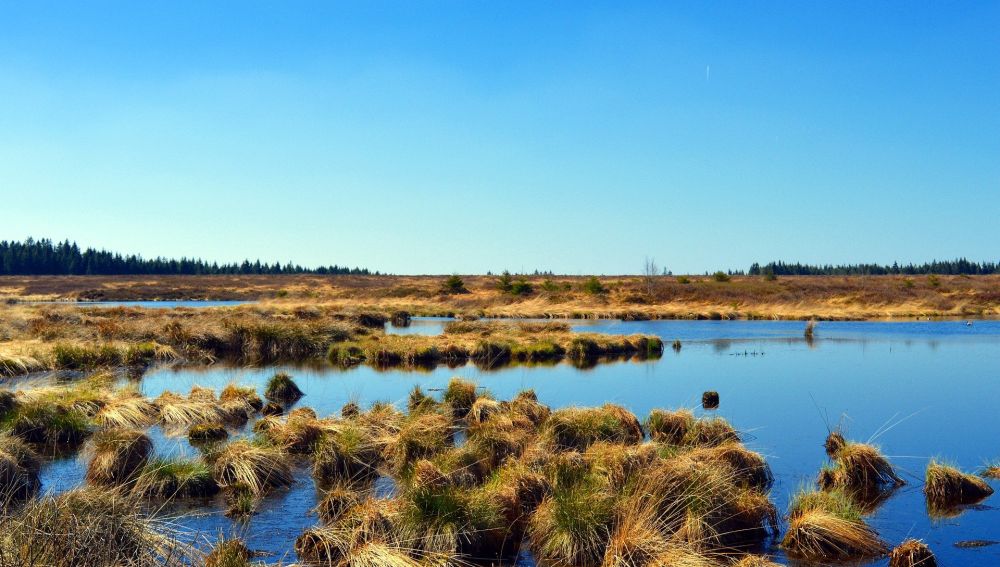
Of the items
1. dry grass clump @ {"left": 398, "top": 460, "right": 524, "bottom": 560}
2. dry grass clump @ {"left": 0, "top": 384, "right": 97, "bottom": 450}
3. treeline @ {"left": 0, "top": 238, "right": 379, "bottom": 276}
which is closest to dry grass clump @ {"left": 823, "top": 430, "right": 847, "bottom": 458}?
dry grass clump @ {"left": 398, "top": 460, "right": 524, "bottom": 560}

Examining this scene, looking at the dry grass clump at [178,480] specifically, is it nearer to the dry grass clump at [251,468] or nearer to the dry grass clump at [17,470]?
the dry grass clump at [251,468]

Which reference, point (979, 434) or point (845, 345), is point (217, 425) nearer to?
point (979, 434)

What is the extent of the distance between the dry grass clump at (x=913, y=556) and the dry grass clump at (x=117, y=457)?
35.5 ft

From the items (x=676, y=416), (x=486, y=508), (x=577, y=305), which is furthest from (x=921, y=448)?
(x=577, y=305)

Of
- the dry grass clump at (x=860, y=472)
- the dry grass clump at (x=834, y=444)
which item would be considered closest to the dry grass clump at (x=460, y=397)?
the dry grass clump at (x=834, y=444)

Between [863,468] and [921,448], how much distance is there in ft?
12.4

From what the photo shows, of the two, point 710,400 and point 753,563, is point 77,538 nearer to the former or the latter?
point 753,563

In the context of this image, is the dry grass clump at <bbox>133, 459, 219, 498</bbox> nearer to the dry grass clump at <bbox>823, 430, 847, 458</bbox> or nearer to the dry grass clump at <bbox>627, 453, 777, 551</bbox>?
the dry grass clump at <bbox>627, 453, 777, 551</bbox>

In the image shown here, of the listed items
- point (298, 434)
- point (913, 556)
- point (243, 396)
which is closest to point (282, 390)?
point (243, 396)

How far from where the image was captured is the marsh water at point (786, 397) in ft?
38.3

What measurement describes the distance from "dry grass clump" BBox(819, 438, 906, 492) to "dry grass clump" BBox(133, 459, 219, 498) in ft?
32.9

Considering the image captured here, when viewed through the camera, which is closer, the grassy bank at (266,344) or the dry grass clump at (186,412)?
the dry grass clump at (186,412)

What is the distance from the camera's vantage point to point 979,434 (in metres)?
18.3

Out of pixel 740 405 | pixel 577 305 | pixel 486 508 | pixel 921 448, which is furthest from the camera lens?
pixel 577 305
